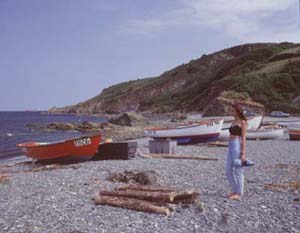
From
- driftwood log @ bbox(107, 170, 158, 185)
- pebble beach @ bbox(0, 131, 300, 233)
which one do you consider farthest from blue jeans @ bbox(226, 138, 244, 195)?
driftwood log @ bbox(107, 170, 158, 185)

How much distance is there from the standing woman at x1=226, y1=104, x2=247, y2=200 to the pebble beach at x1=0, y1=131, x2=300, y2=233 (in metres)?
0.43

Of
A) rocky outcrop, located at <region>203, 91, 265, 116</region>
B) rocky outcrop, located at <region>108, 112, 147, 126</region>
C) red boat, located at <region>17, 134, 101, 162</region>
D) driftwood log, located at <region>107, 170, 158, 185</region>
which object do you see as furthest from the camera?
rocky outcrop, located at <region>203, 91, 265, 116</region>

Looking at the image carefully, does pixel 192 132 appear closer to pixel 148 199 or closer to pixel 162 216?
pixel 148 199

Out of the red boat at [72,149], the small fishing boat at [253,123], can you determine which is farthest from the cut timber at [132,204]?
the small fishing boat at [253,123]

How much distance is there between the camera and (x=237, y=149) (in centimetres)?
1016

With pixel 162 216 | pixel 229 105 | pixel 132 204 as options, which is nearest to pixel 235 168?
pixel 162 216

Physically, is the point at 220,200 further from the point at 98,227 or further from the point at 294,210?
the point at 98,227

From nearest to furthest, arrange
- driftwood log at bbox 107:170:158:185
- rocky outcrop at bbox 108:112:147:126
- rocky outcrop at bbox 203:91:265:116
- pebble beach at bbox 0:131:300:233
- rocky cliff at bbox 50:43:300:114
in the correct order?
pebble beach at bbox 0:131:300:233 → driftwood log at bbox 107:170:158:185 → rocky outcrop at bbox 108:112:147:126 → rocky outcrop at bbox 203:91:265:116 → rocky cliff at bbox 50:43:300:114

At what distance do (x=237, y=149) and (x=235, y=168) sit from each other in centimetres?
44

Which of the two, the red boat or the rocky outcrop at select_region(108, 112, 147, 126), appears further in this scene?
the rocky outcrop at select_region(108, 112, 147, 126)

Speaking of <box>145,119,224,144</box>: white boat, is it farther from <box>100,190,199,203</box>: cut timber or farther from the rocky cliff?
the rocky cliff

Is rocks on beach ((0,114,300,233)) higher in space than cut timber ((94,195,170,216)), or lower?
lower

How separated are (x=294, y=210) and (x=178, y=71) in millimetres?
151794

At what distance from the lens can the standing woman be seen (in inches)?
399
